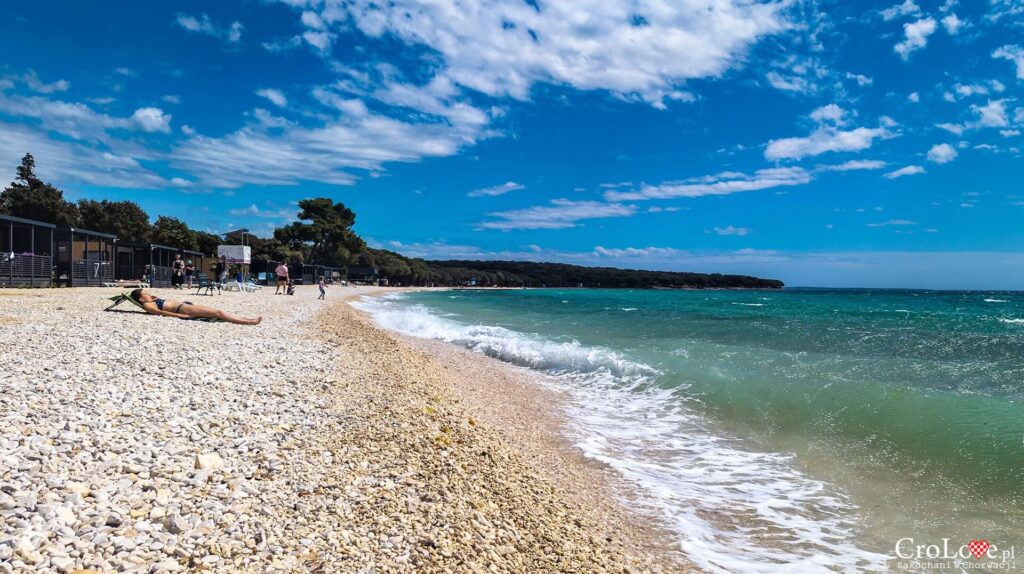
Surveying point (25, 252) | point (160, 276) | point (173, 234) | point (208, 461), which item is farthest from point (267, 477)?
point (173, 234)

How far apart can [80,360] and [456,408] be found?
4122mm

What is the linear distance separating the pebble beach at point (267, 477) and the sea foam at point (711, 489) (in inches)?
18.2

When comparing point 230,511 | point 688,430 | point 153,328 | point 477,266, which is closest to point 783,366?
point 688,430

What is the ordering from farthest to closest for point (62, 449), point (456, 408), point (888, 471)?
1. point (456, 408)
2. point (888, 471)
3. point (62, 449)

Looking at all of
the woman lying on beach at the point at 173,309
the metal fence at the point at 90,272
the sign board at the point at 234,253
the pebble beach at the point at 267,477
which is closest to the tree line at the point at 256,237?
the sign board at the point at 234,253

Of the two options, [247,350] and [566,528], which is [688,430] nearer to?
[566,528]

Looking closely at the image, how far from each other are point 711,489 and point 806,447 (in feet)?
6.65

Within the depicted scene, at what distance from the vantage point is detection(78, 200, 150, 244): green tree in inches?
1714

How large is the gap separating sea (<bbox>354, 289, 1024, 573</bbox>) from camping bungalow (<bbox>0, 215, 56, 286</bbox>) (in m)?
16.7

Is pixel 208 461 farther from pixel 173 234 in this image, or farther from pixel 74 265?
pixel 173 234

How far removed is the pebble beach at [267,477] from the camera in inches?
102

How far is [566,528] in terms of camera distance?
366 centimetres

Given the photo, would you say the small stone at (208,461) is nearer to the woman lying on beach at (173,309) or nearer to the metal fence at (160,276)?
the woman lying on beach at (173,309)

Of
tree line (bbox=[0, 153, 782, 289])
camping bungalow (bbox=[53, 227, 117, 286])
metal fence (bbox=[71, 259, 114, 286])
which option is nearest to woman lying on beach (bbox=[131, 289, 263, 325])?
camping bungalow (bbox=[53, 227, 117, 286])
